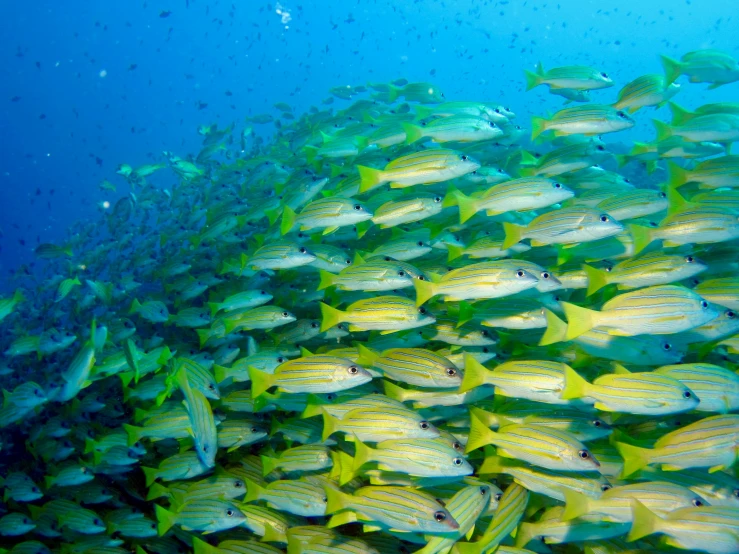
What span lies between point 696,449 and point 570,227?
1.89 m

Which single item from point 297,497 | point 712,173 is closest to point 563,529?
point 297,497

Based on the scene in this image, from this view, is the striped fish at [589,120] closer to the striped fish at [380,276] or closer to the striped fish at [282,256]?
the striped fish at [380,276]

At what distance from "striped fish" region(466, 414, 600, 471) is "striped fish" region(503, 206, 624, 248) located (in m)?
1.70

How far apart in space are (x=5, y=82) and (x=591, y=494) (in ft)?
426

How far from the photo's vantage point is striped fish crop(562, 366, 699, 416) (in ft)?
9.50

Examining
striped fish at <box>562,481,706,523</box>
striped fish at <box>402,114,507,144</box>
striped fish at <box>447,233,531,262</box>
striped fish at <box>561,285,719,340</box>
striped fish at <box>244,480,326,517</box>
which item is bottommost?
striped fish at <box>244,480,326,517</box>

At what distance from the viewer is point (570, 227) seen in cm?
392

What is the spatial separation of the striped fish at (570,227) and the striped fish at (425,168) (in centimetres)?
93

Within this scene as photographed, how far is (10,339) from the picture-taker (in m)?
9.63

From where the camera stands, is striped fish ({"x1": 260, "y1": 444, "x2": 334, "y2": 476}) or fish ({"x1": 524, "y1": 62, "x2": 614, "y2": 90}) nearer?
striped fish ({"x1": 260, "y1": 444, "x2": 334, "y2": 476})

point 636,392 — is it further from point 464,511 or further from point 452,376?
point 464,511

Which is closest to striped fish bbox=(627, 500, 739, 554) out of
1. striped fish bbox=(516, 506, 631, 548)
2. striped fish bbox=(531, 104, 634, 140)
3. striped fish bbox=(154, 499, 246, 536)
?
striped fish bbox=(516, 506, 631, 548)

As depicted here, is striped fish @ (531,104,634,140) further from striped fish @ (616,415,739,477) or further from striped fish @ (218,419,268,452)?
striped fish @ (218,419,268,452)

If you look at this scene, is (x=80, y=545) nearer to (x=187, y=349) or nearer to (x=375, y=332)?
(x=187, y=349)
